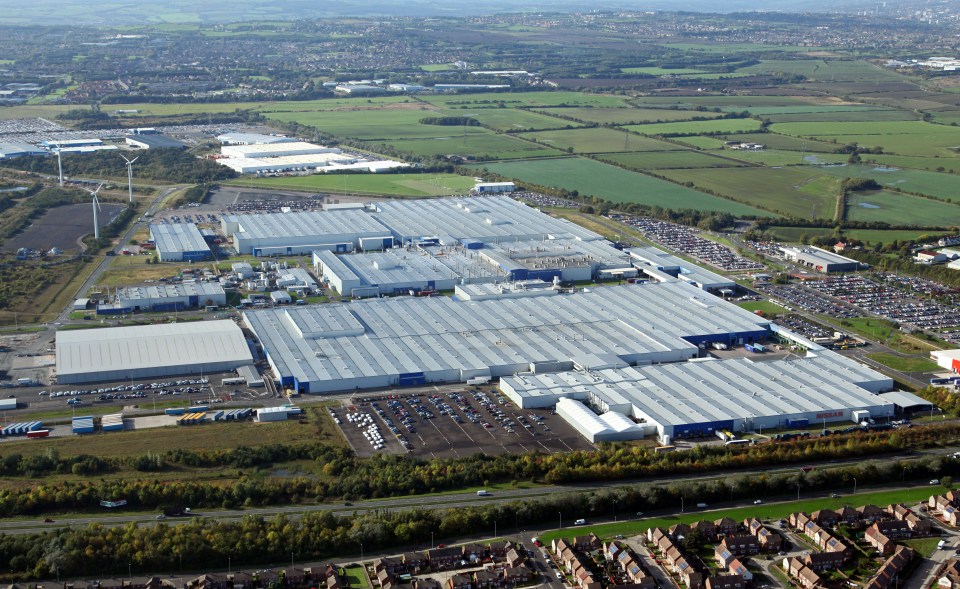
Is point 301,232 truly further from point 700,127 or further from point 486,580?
point 700,127

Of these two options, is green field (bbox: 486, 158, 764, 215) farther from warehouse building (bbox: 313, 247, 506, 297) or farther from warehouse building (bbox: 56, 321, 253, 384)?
warehouse building (bbox: 56, 321, 253, 384)

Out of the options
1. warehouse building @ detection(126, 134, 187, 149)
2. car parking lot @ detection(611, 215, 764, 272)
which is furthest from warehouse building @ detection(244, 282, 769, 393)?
warehouse building @ detection(126, 134, 187, 149)

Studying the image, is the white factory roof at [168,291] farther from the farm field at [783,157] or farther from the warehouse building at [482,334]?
the farm field at [783,157]

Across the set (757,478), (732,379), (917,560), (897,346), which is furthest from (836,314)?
(917,560)

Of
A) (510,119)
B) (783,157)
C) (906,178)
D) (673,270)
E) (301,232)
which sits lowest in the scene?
(673,270)

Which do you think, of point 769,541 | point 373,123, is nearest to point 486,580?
point 769,541

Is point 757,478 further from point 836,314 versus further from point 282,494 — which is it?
point 836,314
